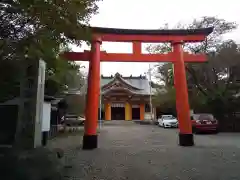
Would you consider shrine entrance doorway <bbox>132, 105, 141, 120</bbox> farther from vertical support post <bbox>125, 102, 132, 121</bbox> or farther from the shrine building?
vertical support post <bbox>125, 102, 132, 121</bbox>

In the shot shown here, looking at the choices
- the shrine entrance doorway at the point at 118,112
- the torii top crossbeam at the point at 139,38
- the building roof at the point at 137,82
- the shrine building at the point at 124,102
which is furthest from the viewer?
the building roof at the point at 137,82

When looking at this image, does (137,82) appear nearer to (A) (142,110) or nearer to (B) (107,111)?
(A) (142,110)

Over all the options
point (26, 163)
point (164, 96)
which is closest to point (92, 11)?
point (26, 163)

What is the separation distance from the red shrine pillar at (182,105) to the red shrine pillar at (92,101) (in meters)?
3.48

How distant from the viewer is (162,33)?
11.9m

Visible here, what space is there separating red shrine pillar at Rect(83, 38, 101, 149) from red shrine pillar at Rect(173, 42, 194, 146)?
3482 mm

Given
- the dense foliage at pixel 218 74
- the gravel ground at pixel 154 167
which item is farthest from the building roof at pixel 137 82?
the gravel ground at pixel 154 167

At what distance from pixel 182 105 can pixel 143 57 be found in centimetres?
267

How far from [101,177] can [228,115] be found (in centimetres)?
1703

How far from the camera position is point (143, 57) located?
38.5 feet

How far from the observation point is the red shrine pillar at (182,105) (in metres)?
11.2

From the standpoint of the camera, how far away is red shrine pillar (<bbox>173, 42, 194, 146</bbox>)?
11.2 m

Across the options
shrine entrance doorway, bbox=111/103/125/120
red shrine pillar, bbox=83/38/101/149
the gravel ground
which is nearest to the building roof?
shrine entrance doorway, bbox=111/103/125/120

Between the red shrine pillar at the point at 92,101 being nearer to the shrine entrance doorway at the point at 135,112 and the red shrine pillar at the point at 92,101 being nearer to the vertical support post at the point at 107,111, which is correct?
the vertical support post at the point at 107,111
